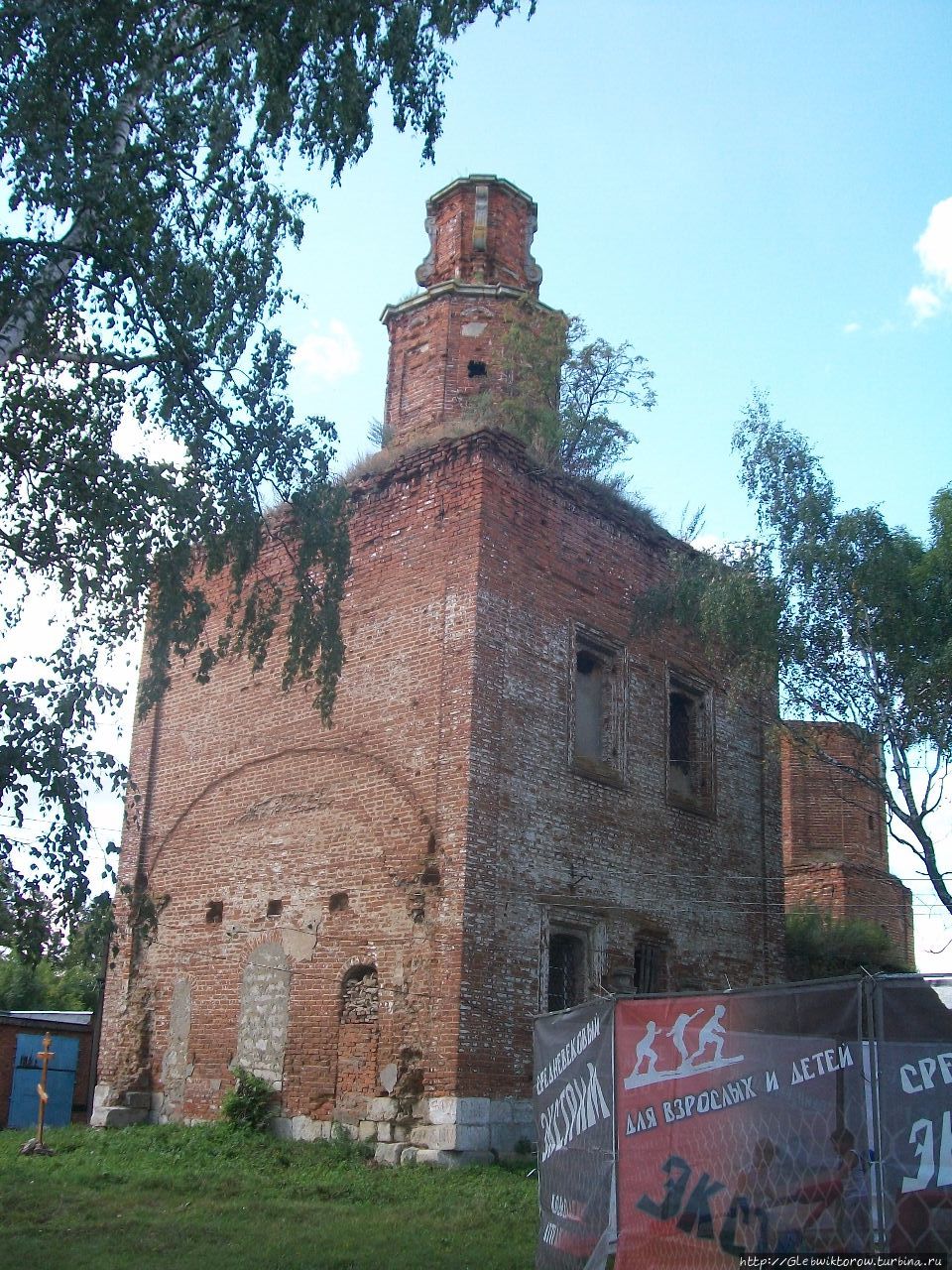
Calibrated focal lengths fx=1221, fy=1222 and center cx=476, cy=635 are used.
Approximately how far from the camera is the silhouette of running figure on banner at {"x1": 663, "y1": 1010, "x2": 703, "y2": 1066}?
6000 millimetres

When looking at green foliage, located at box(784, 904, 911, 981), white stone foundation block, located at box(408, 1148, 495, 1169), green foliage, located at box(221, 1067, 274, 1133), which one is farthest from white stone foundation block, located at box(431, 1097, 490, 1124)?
green foliage, located at box(784, 904, 911, 981)

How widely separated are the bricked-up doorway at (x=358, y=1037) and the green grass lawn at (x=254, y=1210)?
620 mm

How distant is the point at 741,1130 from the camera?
18.6 ft

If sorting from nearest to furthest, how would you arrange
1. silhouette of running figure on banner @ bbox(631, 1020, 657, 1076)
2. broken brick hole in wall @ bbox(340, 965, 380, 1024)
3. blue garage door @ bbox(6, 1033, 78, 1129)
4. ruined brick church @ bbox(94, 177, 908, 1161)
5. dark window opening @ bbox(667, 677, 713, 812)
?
silhouette of running figure on banner @ bbox(631, 1020, 657, 1076)
ruined brick church @ bbox(94, 177, 908, 1161)
broken brick hole in wall @ bbox(340, 965, 380, 1024)
dark window opening @ bbox(667, 677, 713, 812)
blue garage door @ bbox(6, 1033, 78, 1129)

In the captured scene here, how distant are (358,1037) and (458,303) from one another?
11.5m

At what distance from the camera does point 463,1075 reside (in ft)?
40.6

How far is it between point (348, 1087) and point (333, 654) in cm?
519

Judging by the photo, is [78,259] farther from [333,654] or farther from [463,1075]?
[463,1075]

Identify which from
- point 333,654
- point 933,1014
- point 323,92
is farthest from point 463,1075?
Answer: point 323,92

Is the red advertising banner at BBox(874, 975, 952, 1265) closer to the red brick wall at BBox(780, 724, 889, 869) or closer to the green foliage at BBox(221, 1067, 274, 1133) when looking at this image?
the green foliage at BBox(221, 1067, 274, 1133)

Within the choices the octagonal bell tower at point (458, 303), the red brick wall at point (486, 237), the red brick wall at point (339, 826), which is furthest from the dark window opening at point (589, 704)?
the red brick wall at point (486, 237)

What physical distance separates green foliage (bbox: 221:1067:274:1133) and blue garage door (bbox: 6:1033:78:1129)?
6549 mm

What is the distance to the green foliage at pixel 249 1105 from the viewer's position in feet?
45.5

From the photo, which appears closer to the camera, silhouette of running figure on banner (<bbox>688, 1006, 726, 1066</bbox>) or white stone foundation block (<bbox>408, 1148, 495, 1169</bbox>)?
silhouette of running figure on banner (<bbox>688, 1006, 726, 1066</bbox>)
